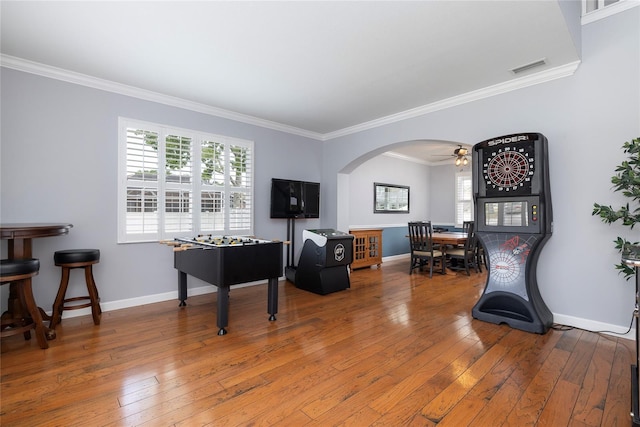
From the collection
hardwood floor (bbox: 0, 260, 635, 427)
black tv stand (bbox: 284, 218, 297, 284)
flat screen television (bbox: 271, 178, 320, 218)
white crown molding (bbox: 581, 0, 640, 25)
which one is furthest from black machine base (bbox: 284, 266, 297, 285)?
white crown molding (bbox: 581, 0, 640, 25)

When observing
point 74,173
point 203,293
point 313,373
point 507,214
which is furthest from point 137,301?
point 507,214

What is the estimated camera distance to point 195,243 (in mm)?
3188

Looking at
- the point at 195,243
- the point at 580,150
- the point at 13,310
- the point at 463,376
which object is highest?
the point at 580,150

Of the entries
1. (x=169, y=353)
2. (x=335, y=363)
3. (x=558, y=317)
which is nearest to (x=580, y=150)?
(x=558, y=317)

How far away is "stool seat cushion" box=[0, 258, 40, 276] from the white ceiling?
1.85 meters

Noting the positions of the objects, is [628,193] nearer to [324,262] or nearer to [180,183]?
[324,262]

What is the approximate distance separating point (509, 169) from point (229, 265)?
2824mm

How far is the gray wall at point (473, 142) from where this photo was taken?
2752mm

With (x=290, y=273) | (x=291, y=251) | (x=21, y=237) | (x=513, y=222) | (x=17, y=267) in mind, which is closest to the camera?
(x=17, y=267)

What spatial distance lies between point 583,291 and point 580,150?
1349mm

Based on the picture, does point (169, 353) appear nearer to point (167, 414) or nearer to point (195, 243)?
point (167, 414)

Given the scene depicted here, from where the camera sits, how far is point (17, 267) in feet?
7.56

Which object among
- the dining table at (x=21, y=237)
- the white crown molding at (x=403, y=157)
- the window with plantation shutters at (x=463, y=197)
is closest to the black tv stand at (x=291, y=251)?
the dining table at (x=21, y=237)

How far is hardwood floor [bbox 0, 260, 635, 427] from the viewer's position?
170 cm
